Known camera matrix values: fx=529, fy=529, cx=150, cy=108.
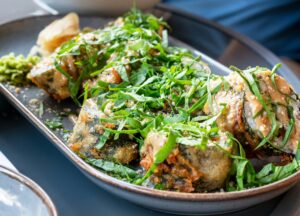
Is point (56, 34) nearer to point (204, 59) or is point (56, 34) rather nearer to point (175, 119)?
point (204, 59)

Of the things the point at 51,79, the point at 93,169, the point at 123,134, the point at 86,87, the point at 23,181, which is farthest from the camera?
the point at 51,79

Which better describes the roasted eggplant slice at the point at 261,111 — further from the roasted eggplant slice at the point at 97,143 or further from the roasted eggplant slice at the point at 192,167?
the roasted eggplant slice at the point at 97,143

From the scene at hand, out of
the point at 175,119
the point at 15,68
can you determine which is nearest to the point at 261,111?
the point at 175,119

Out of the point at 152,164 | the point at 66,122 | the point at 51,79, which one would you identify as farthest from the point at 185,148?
the point at 51,79

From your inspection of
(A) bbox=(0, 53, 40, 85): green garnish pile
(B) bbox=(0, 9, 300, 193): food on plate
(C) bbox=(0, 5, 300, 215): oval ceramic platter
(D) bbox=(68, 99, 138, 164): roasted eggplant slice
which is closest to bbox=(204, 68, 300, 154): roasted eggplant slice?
(B) bbox=(0, 9, 300, 193): food on plate

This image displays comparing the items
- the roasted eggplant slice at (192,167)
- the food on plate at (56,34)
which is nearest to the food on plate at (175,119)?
the roasted eggplant slice at (192,167)

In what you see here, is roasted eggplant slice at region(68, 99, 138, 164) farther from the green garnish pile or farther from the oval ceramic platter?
the green garnish pile

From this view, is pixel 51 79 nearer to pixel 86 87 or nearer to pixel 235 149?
pixel 86 87
